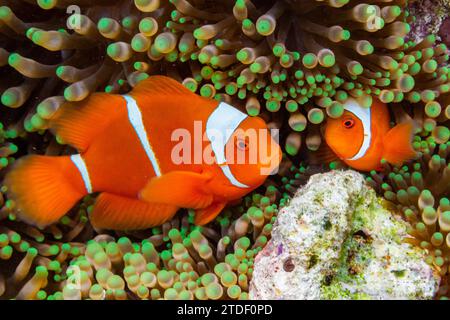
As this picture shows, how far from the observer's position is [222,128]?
1.58 metres

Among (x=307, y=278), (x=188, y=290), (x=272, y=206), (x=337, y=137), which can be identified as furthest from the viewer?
(x=337, y=137)

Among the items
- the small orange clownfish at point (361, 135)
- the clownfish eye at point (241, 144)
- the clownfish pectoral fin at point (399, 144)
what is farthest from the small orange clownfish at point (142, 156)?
the clownfish pectoral fin at point (399, 144)

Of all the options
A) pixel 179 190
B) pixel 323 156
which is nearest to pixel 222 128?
pixel 179 190

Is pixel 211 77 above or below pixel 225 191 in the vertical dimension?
above

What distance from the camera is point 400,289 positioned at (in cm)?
128

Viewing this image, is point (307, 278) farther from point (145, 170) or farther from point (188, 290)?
point (145, 170)

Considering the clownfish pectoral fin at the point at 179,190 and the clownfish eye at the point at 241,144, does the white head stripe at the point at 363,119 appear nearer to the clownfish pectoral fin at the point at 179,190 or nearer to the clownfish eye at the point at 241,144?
the clownfish eye at the point at 241,144

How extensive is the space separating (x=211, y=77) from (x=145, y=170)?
1.30ft

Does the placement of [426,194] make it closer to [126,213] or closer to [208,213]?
[208,213]

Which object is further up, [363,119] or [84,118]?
[363,119]

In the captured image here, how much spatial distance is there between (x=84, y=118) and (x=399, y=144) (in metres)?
1.11

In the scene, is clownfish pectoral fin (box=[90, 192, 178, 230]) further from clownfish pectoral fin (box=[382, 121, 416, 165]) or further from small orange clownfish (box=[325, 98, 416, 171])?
clownfish pectoral fin (box=[382, 121, 416, 165])

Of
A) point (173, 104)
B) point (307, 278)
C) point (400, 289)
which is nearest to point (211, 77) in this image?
point (173, 104)

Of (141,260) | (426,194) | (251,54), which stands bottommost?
(141,260)
